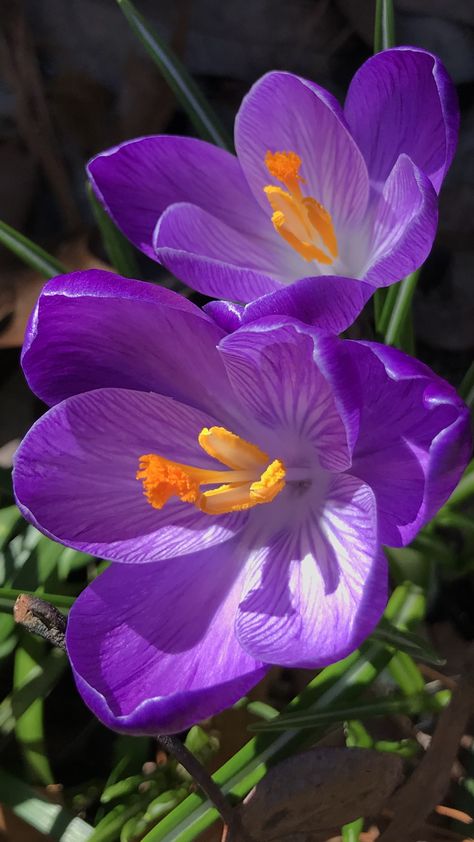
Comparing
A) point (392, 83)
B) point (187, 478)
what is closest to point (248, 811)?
point (187, 478)

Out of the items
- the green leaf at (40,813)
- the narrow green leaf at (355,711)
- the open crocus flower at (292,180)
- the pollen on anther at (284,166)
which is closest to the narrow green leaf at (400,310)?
the open crocus flower at (292,180)

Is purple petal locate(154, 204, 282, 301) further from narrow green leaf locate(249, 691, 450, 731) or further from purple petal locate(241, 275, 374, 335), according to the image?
narrow green leaf locate(249, 691, 450, 731)

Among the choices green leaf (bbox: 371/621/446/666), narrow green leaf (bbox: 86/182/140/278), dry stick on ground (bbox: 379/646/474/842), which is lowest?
dry stick on ground (bbox: 379/646/474/842)

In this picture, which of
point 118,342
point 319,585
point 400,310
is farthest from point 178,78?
point 319,585

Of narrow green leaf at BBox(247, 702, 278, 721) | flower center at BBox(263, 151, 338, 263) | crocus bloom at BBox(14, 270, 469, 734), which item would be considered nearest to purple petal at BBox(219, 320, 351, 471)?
crocus bloom at BBox(14, 270, 469, 734)

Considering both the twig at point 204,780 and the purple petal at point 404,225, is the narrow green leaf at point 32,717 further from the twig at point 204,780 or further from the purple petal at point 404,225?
the purple petal at point 404,225

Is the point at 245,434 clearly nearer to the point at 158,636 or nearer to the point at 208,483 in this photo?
the point at 208,483

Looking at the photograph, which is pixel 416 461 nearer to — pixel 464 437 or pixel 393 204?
pixel 464 437
